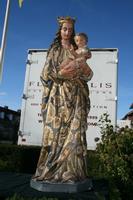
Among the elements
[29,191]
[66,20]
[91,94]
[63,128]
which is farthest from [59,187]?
[91,94]

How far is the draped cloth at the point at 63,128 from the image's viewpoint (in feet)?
22.3

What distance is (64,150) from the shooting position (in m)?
6.87

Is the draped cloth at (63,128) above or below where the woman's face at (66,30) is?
below

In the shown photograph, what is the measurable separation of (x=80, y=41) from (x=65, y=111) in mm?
1580

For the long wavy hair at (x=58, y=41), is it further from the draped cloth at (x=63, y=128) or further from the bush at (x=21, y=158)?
the bush at (x=21, y=158)

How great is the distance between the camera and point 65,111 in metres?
7.05

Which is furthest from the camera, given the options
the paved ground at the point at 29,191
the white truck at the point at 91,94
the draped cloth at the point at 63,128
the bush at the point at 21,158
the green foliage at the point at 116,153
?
the bush at the point at 21,158

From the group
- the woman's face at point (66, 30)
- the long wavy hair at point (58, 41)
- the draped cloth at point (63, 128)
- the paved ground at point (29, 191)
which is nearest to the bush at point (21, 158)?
the paved ground at point (29, 191)

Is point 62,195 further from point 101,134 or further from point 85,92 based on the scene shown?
point 101,134

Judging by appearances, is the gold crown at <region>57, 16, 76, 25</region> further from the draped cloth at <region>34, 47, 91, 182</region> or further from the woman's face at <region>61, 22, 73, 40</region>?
the draped cloth at <region>34, 47, 91, 182</region>

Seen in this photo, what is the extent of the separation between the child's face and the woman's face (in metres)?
0.21

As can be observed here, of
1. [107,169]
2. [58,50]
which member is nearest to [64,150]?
[58,50]

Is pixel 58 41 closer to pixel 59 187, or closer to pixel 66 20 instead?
pixel 66 20

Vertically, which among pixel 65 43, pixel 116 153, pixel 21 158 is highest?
pixel 65 43
